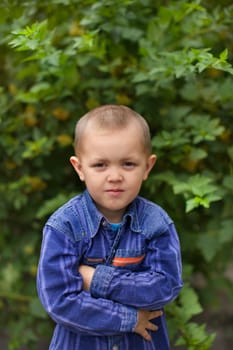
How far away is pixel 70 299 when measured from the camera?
A: 184 centimetres

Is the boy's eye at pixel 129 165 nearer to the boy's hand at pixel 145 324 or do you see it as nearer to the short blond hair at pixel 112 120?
the short blond hair at pixel 112 120

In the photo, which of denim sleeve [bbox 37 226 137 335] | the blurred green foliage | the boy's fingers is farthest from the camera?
the blurred green foliage

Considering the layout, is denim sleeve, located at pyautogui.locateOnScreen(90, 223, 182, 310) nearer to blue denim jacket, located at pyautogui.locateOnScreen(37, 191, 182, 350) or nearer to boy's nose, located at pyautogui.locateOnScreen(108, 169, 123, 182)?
blue denim jacket, located at pyautogui.locateOnScreen(37, 191, 182, 350)

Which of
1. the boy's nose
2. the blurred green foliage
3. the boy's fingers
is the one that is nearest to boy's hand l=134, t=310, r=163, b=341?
the boy's fingers

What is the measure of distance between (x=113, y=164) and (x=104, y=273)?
322 millimetres

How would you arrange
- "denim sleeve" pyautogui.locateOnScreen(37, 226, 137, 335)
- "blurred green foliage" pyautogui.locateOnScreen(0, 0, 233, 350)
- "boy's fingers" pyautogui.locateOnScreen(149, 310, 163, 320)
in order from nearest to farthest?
"denim sleeve" pyautogui.locateOnScreen(37, 226, 137, 335), "boy's fingers" pyautogui.locateOnScreen(149, 310, 163, 320), "blurred green foliage" pyautogui.locateOnScreen(0, 0, 233, 350)

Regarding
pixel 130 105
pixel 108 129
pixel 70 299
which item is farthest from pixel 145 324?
pixel 130 105

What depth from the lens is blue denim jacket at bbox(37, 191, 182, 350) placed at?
1.86 meters

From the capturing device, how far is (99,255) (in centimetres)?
193

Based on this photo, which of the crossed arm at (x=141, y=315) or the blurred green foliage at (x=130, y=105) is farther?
the blurred green foliage at (x=130, y=105)

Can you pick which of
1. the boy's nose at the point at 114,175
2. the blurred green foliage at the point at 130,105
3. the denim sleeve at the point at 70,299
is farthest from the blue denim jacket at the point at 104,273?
the blurred green foliage at the point at 130,105

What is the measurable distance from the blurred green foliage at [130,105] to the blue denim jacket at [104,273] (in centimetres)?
46

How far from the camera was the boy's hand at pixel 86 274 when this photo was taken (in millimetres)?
1896

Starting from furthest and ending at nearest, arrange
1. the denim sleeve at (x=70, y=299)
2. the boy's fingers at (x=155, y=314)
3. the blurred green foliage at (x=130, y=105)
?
the blurred green foliage at (x=130, y=105)
the boy's fingers at (x=155, y=314)
the denim sleeve at (x=70, y=299)
